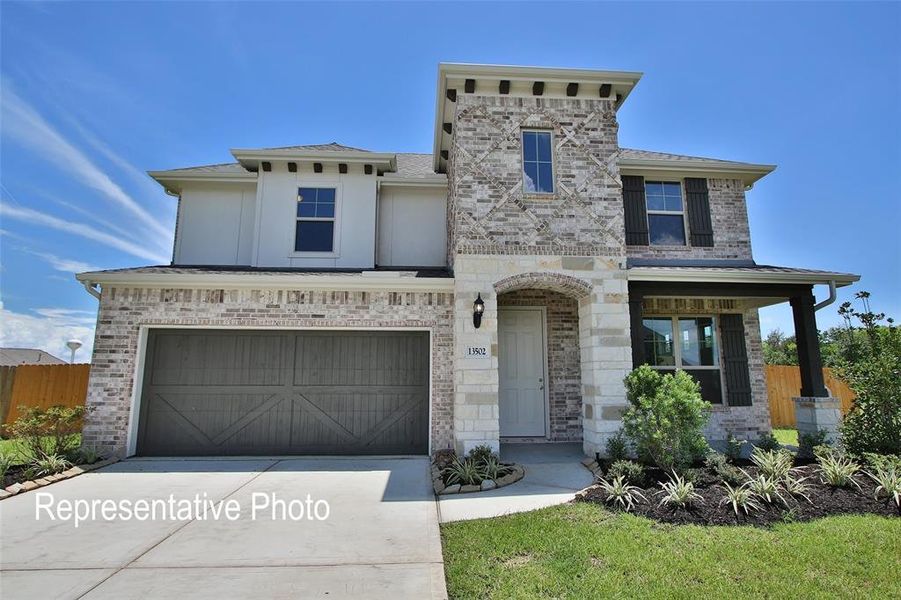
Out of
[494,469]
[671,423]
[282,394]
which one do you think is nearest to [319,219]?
[282,394]

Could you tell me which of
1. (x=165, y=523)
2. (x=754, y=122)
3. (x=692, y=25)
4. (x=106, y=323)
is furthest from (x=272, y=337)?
(x=754, y=122)

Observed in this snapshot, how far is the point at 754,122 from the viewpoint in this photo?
32.5ft

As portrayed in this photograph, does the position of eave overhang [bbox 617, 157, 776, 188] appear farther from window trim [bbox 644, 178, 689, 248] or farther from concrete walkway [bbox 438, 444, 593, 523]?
concrete walkway [bbox 438, 444, 593, 523]

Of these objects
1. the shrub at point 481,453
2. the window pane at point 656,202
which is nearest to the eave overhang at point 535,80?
the window pane at point 656,202

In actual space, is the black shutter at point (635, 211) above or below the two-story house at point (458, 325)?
above

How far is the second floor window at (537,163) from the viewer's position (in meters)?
7.64

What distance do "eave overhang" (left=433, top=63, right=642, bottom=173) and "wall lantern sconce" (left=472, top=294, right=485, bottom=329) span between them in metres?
3.84

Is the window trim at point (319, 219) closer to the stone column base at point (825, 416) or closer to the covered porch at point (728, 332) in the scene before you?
the covered porch at point (728, 332)

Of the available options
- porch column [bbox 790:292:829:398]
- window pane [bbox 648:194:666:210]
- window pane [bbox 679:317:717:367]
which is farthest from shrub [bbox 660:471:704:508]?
window pane [bbox 648:194:666:210]

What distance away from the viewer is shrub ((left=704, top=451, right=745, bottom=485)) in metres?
5.37

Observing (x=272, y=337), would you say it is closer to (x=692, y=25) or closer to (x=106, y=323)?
(x=106, y=323)

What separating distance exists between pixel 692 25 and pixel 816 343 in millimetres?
6174

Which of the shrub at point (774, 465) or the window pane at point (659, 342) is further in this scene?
the window pane at point (659, 342)

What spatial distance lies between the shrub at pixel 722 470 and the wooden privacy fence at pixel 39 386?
12965 millimetres
